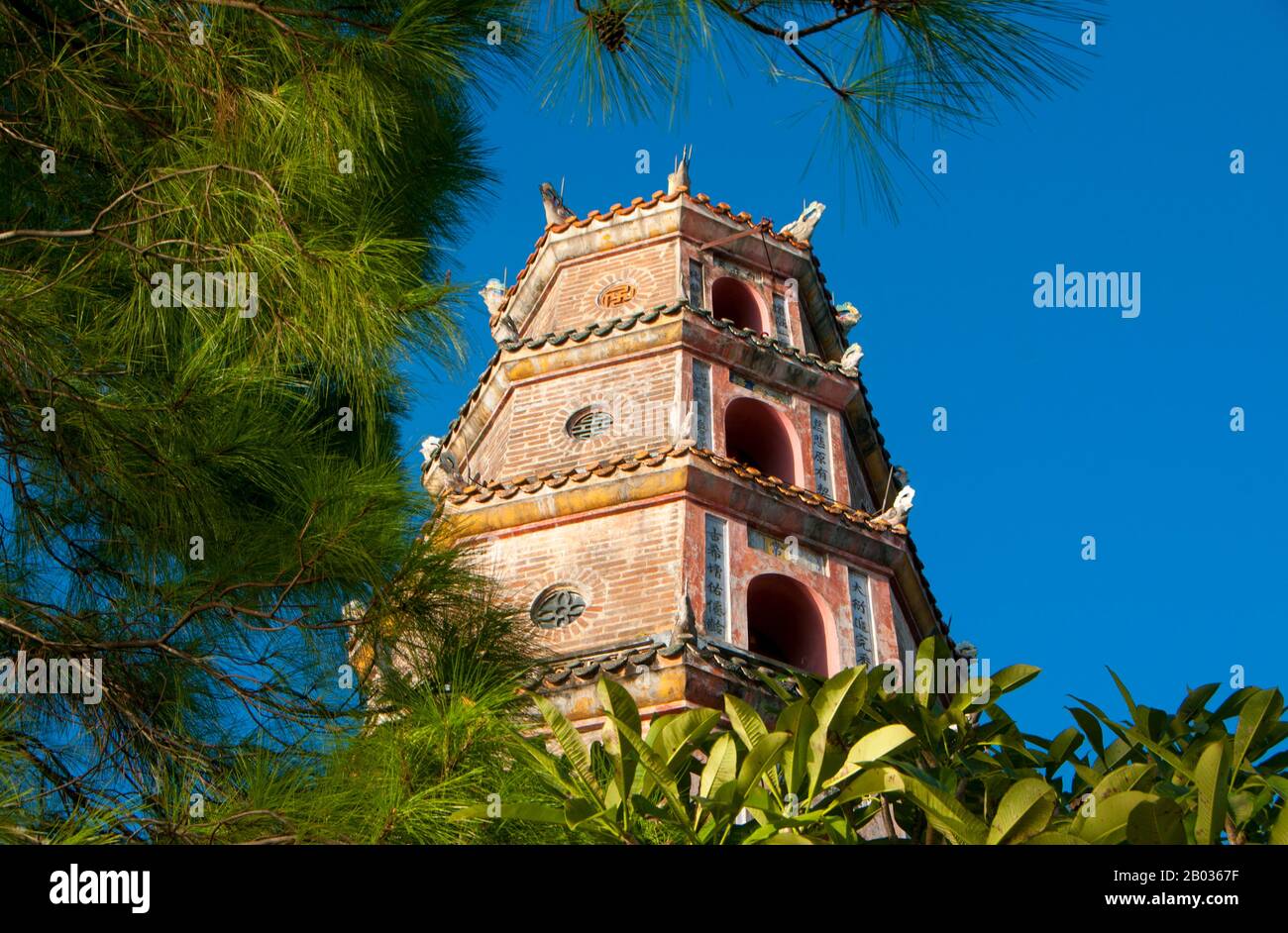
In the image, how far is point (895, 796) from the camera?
22.0 feet

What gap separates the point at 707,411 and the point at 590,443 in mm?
1258

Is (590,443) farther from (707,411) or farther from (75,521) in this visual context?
(75,521)

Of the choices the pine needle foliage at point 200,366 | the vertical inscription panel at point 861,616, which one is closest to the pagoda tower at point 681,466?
the vertical inscription panel at point 861,616

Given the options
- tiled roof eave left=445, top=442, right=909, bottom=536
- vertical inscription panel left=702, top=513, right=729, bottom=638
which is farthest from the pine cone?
tiled roof eave left=445, top=442, right=909, bottom=536

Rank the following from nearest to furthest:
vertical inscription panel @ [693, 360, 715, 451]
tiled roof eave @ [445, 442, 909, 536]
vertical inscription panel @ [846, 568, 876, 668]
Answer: vertical inscription panel @ [846, 568, 876, 668]
tiled roof eave @ [445, 442, 909, 536]
vertical inscription panel @ [693, 360, 715, 451]

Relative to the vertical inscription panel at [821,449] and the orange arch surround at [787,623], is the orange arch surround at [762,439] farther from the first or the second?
the orange arch surround at [787,623]

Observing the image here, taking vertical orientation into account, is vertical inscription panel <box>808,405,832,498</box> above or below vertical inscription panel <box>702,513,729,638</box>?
above

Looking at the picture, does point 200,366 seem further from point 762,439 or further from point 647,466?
point 762,439

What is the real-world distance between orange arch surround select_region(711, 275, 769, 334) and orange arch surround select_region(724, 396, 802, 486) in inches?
66.7

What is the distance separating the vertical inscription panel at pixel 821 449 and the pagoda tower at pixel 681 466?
22 millimetres

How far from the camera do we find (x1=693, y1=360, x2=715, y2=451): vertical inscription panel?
15594 millimetres

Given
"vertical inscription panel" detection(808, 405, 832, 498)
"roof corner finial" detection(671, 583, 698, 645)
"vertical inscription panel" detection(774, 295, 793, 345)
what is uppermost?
"vertical inscription panel" detection(774, 295, 793, 345)

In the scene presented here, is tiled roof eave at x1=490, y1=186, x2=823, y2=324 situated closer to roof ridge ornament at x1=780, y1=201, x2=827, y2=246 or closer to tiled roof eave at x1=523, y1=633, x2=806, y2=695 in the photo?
roof ridge ornament at x1=780, y1=201, x2=827, y2=246
